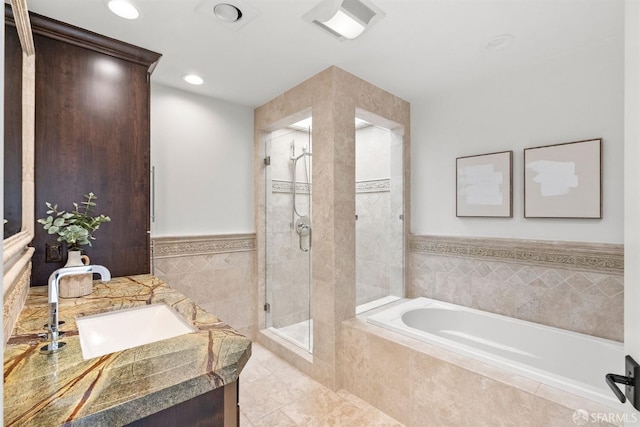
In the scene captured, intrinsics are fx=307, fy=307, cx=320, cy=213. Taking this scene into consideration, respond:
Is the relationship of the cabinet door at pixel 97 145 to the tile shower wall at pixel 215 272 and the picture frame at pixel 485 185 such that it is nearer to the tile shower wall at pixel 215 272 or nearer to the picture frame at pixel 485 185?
the tile shower wall at pixel 215 272

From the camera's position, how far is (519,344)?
7.34 ft

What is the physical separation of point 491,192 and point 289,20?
6.35 ft

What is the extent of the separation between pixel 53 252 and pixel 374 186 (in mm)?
2511

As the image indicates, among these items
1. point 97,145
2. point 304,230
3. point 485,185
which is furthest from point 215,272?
point 485,185

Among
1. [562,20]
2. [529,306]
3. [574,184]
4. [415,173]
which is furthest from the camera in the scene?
[415,173]

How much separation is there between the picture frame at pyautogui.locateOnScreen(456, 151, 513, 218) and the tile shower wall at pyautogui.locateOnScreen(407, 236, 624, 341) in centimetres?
24

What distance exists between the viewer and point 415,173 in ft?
9.75

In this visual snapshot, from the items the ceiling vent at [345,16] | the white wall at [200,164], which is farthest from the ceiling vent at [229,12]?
the white wall at [200,164]

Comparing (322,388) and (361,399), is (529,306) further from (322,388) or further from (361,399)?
(322,388)

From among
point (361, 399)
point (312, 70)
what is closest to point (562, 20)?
point (312, 70)

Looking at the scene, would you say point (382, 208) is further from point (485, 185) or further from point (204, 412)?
point (204, 412)

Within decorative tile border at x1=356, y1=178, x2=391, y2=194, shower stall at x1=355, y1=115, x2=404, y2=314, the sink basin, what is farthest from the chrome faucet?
decorative tile border at x1=356, y1=178, x2=391, y2=194

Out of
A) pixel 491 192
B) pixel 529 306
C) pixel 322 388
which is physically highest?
pixel 491 192

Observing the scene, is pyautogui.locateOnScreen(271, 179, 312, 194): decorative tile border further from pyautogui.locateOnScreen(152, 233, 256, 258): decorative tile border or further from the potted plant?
the potted plant
